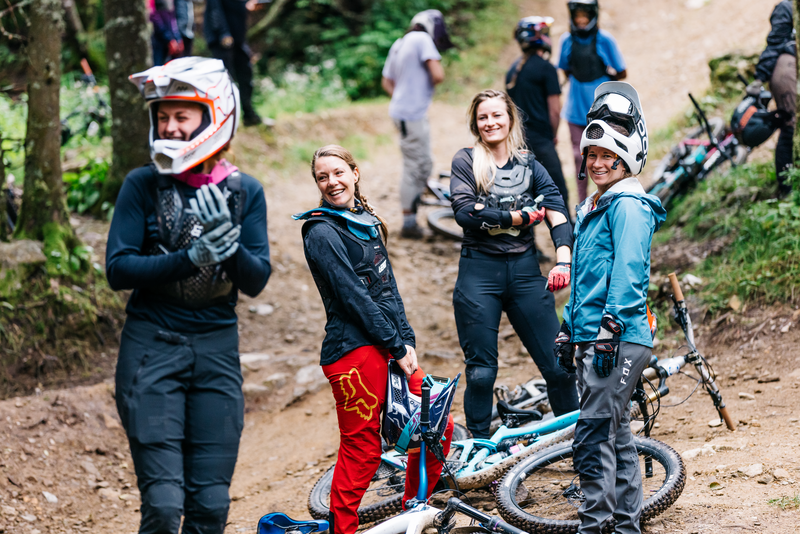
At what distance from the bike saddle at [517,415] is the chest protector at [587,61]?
412 centimetres

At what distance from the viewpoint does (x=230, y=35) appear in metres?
10.4

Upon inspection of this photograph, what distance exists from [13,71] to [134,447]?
1704cm

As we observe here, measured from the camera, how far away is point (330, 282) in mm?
3479

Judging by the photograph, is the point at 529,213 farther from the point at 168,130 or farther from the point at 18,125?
the point at 18,125

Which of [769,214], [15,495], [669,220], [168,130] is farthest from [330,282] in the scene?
[669,220]

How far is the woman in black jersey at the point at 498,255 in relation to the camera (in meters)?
4.24

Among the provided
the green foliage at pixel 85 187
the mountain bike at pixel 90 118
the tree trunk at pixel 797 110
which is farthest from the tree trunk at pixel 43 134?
the tree trunk at pixel 797 110

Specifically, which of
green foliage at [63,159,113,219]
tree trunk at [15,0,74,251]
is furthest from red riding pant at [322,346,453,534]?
green foliage at [63,159,113,219]

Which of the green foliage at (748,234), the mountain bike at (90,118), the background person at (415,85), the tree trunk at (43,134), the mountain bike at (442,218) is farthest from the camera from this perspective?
the mountain bike at (90,118)

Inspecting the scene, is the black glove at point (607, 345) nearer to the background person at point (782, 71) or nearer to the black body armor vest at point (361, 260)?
the black body armor vest at point (361, 260)

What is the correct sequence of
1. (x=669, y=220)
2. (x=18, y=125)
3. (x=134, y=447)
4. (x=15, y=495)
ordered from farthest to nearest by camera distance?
(x=18, y=125)
(x=669, y=220)
(x=15, y=495)
(x=134, y=447)

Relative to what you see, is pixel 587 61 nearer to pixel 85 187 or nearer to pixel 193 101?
pixel 193 101

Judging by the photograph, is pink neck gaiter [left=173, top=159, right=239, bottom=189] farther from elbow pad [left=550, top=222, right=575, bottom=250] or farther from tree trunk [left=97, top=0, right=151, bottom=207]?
tree trunk [left=97, top=0, right=151, bottom=207]

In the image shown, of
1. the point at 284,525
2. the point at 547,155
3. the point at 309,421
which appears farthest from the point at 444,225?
the point at 284,525
